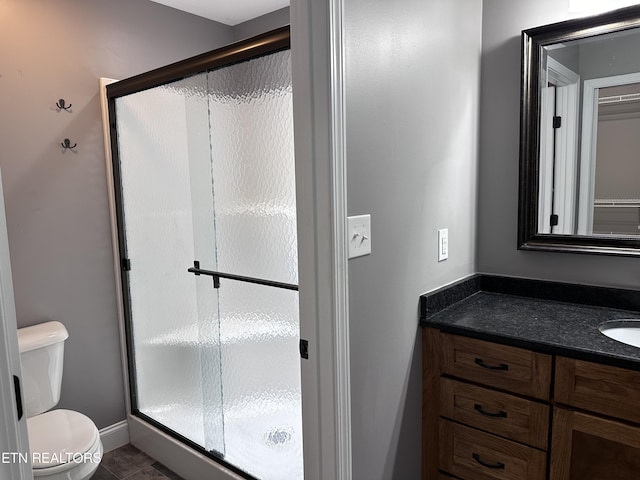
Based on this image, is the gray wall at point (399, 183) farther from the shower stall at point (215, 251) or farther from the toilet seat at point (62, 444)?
the toilet seat at point (62, 444)

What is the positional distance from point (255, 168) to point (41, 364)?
127 cm

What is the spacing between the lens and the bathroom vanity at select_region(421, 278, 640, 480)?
4.22 feet

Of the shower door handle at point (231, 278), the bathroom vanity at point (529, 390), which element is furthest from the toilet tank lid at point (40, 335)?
the bathroom vanity at point (529, 390)

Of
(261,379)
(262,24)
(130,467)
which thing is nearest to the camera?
(261,379)

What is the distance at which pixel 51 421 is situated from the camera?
75.4 inches

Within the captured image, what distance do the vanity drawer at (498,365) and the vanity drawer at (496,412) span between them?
3 centimetres

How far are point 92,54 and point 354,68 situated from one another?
5.35 ft

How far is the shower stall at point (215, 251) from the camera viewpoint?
168 cm

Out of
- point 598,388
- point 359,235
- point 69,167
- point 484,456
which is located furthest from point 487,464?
point 69,167

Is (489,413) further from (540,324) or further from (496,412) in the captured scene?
(540,324)

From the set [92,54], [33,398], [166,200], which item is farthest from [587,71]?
[33,398]

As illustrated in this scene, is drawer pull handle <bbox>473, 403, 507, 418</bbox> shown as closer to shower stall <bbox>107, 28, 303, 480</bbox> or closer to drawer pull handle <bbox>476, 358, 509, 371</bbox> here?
drawer pull handle <bbox>476, 358, 509, 371</bbox>

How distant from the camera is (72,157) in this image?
7.25ft

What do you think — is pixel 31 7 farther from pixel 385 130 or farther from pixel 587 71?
pixel 587 71
